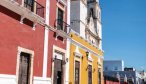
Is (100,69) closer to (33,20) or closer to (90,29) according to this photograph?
(33,20)

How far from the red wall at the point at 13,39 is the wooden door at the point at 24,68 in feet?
1.34

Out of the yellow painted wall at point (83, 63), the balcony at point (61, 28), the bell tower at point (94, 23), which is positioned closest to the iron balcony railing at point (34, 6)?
the balcony at point (61, 28)

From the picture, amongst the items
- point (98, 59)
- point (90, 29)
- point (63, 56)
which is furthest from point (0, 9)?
point (90, 29)

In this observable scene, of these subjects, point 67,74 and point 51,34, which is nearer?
point 51,34

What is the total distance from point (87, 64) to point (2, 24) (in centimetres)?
1040

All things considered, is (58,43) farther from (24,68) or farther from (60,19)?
(24,68)

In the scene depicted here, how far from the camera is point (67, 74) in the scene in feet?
50.2

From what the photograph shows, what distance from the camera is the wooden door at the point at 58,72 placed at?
46.6 feet

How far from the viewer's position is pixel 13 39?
10320 mm

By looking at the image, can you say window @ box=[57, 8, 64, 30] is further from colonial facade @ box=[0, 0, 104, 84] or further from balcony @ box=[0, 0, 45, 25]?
balcony @ box=[0, 0, 45, 25]

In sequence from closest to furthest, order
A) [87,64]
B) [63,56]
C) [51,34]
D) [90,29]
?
1. [51,34]
2. [63,56]
3. [87,64]
4. [90,29]

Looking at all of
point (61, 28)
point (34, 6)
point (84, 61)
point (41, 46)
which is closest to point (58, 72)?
point (61, 28)

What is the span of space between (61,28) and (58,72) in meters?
2.49

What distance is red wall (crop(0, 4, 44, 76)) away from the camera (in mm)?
9727
